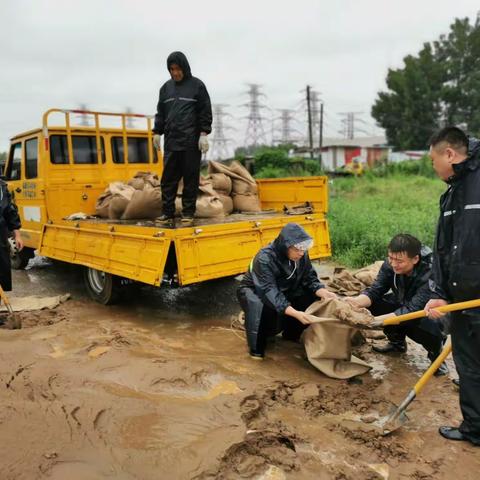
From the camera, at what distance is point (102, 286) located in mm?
5680

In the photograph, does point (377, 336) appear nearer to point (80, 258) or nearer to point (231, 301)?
point (231, 301)

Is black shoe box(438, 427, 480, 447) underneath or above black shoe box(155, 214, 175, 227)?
underneath

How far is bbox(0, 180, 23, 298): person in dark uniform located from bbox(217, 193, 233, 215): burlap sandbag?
2.40m

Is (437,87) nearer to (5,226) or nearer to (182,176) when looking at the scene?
(182,176)

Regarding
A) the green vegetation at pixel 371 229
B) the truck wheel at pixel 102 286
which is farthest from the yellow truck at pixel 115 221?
the green vegetation at pixel 371 229

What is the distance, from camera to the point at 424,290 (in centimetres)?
349

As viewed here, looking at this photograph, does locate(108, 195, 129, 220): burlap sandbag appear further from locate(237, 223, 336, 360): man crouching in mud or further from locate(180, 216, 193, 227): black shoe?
locate(237, 223, 336, 360): man crouching in mud

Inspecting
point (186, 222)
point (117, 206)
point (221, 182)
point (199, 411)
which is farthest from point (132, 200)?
point (199, 411)

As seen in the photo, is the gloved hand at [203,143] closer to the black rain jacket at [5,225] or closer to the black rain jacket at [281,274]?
the black rain jacket at [281,274]

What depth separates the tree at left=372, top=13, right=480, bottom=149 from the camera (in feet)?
126

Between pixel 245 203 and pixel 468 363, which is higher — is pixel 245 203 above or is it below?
above

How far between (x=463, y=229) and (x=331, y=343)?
4.63 feet

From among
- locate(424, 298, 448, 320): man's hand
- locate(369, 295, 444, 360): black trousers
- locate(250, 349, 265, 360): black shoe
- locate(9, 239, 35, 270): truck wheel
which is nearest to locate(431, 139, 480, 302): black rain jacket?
locate(424, 298, 448, 320): man's hand

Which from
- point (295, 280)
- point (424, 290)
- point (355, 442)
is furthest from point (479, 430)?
point (295, 280)
